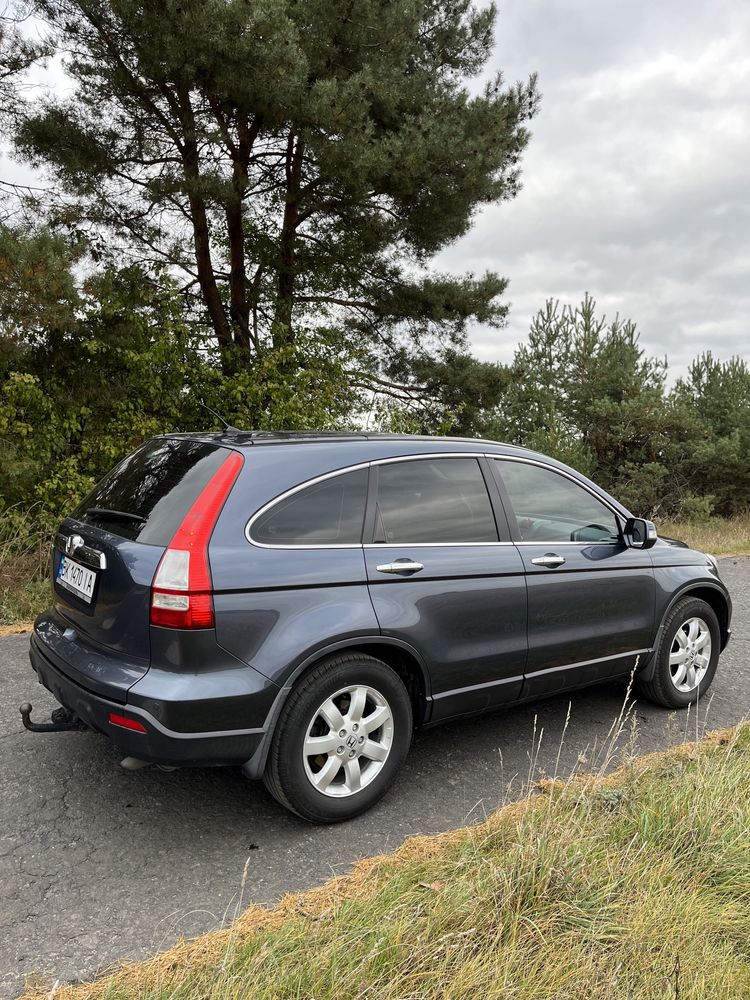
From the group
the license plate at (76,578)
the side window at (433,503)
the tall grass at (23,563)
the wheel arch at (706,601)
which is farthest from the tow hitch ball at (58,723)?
the tall grass at (23,563)

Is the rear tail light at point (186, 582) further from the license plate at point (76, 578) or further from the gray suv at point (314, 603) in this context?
the license plate at point (76, 578)

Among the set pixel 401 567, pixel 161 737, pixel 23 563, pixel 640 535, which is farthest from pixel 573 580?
pixel 23 563

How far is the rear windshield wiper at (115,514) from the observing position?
3.26 metres

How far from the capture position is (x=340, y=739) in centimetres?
320

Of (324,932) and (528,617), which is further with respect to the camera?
(528,617)

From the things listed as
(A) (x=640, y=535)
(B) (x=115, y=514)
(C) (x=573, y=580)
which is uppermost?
(B) (x=115, y=514)

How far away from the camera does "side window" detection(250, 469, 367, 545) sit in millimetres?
3164

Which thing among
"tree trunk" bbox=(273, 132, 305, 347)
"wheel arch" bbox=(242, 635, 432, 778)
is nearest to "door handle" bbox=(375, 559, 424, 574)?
"wheel arch" bbox=(242, 635, 432, 778)

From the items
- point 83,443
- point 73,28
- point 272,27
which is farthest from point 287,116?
point 83,443

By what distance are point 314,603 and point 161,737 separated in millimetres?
769

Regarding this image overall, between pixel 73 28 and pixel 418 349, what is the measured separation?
24.8ft

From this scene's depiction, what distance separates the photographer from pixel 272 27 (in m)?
9.35

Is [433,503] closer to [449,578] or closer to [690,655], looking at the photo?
[449,578]

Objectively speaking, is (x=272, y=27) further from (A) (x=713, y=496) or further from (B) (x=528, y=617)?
(A) (x=713, y=496)
